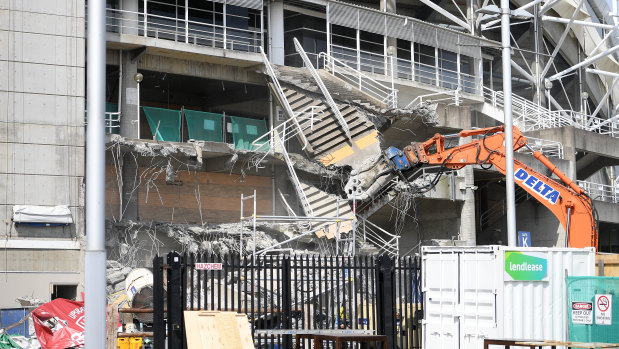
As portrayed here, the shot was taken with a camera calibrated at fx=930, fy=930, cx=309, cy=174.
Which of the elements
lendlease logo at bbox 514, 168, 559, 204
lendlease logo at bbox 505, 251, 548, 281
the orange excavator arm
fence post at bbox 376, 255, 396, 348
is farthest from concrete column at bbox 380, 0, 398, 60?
lendlease logo at bbox 505, 251, 548, 281

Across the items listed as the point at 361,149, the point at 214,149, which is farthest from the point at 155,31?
the point at 361,149

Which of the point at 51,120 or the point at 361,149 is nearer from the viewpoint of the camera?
the point at 51,120

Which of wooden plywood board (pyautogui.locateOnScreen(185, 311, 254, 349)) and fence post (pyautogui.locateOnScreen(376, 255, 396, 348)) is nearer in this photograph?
wooden plywood board (pyautogui.locateOnScreen(185, 311, 254, 349))

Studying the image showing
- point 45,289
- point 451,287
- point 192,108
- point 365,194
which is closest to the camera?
point 451,287

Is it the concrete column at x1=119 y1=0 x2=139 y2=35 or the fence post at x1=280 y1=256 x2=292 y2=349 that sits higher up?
the concrete column at x1=119 y1=0 x2=139 y2=35

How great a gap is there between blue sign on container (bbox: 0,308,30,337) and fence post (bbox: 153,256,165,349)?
10333 millimetres

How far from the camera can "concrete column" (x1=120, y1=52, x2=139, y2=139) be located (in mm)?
34938

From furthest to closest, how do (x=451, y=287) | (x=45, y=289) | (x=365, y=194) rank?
(x=365, y=194) < (x=45, y=289) < (x=451, y=287)

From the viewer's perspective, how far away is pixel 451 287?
18344 mm

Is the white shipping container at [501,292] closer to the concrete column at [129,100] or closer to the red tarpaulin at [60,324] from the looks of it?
the red tarpaulin at [60,324]

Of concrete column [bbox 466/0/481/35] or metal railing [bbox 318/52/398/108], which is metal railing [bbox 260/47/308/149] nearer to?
metal railing [bbox 318/52/398/108]

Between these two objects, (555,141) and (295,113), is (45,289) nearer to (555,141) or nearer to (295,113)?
(295,113)

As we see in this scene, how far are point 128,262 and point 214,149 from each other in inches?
221

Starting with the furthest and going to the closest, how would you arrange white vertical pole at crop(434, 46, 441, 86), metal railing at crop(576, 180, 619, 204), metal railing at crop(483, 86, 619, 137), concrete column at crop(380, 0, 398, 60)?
metal railing at crop(576, 180, 619, 204) < white vertical pole at crop(434, 46, 441, 86) < metal railing at crop(483, 86, 619, 137) < concrete column at crop(380, 0, 398, 60)
